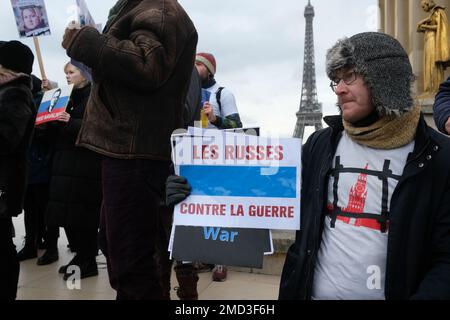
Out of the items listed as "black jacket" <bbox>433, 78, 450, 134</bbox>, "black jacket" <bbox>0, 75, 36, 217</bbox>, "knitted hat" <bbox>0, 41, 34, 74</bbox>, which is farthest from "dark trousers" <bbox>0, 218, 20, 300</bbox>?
"black jacket" <bbox>433, 78, 450, 134</bbox>

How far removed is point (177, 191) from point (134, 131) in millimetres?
510

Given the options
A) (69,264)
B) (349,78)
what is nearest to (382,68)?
(349,78)

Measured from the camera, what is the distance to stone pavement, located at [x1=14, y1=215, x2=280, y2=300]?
358 centimetres

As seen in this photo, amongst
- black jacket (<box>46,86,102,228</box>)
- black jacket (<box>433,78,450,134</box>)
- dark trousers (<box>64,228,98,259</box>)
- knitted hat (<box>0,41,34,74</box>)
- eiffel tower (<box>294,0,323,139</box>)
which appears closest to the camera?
black jacket (<box>433,78,450,134</box>)

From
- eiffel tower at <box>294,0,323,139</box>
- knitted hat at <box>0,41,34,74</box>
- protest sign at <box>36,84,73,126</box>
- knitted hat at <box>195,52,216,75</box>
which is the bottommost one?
eiffel tower at <box>294,0,323,139</box>

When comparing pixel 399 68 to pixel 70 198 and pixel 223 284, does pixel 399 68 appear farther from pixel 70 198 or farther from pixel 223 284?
pixel 70 198

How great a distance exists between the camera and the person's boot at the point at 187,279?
9.53 feet

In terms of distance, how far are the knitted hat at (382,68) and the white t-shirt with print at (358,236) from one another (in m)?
0.17

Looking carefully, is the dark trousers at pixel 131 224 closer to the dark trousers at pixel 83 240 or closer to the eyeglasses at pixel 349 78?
the eyeglasses at pixel 349 78

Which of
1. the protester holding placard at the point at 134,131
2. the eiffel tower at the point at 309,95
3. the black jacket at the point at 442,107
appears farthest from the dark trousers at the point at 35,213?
the eiffel tower at the point at 309,95

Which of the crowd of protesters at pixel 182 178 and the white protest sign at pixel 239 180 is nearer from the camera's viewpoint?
the crowd of protesters at pixel 182 178

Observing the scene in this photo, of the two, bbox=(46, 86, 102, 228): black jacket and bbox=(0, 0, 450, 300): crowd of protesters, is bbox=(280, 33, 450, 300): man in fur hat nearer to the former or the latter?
bbox=(0, 0, 450, 300): crowd of protesters

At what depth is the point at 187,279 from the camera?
2920mm

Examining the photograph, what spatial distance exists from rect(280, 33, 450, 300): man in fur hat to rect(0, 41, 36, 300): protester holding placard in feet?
6.36
